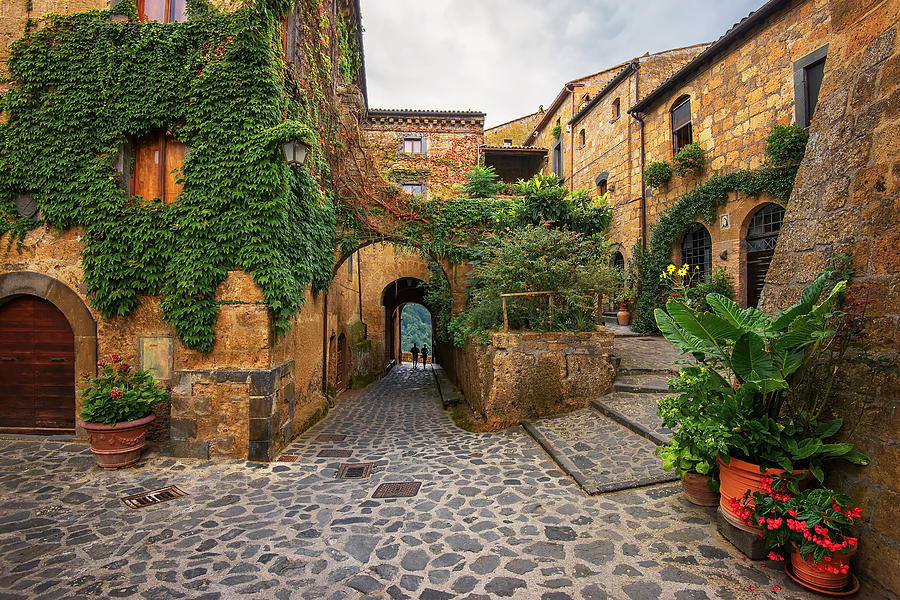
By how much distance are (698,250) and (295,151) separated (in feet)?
36.3

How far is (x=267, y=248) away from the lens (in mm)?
6070

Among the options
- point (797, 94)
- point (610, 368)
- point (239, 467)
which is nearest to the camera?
point (239, 467)

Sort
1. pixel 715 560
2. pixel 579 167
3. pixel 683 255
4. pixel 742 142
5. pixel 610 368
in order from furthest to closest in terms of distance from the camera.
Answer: pixel 579 167
pixel 683 255
pixel 742 142
pixel 610 368
pixel 715 560

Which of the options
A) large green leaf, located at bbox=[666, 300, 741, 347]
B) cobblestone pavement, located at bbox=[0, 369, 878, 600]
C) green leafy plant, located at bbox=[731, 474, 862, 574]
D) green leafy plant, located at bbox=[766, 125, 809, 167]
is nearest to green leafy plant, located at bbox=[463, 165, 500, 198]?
green leafy plant, located at bbox=[766, 125, 809, 167]

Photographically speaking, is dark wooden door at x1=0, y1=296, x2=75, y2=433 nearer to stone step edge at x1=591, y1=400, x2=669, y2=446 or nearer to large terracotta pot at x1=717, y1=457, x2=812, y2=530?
stone step edge at x1=591, y1=400, x2=669, y2=446

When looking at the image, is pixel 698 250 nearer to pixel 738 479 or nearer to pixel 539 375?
pixel 539 375

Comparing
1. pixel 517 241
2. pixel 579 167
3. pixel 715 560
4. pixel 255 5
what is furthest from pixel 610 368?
pixel 579 167

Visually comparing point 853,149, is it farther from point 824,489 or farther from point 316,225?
point 316,225

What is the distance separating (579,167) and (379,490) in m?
17.0

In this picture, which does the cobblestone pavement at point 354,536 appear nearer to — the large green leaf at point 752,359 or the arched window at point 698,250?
the large green leaf at point 752,359

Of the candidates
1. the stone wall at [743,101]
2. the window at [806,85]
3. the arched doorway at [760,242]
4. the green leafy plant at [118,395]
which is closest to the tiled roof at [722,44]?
the stone wall at [743,101]

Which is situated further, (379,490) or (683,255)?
(683,255)

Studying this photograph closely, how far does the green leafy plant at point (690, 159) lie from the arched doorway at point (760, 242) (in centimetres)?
220

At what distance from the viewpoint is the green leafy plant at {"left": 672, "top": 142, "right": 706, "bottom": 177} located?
11156 mm
